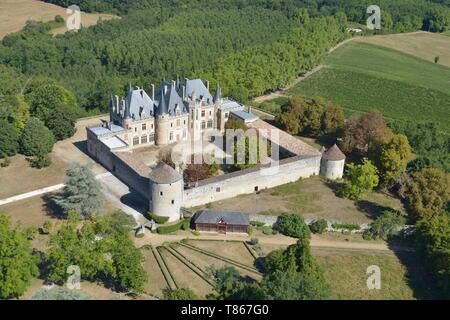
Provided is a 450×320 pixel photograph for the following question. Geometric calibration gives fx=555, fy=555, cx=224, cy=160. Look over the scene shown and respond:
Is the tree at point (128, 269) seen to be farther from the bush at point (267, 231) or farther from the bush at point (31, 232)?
the bush at point (267, 231)

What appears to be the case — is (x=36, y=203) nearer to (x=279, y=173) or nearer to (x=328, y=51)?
(x=279, y=173)

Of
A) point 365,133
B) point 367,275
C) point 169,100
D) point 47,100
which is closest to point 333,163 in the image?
point 365,133

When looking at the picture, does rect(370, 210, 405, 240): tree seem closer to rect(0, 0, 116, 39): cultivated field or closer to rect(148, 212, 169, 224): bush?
rect(148, 212, 169, 224): bush

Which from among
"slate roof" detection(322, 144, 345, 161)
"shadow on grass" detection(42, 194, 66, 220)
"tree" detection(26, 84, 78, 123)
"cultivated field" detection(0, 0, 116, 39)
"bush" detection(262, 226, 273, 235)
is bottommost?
"bush" detection(262, 226, 273, 235)

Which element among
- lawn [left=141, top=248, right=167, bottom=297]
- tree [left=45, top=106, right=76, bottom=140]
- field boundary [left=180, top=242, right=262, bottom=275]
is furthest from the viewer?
tree [left=45, top=106, right=76, bottom=140]

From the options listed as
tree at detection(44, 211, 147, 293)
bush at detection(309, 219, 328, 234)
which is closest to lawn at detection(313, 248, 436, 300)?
bush at detection(309, 219, 328, 234)

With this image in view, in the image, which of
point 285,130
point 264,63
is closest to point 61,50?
point 264,63
